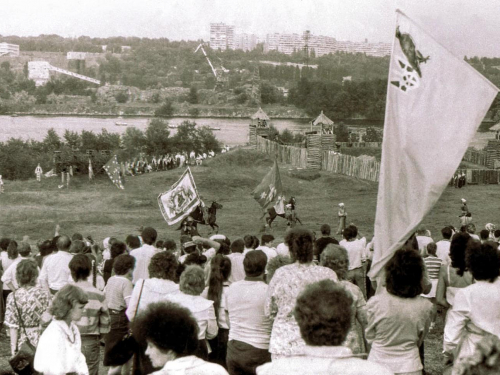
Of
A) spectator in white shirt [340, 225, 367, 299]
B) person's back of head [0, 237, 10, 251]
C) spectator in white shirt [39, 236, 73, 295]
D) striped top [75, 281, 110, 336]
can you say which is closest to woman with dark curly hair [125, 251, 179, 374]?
striped top [75, 281, 110, 336]

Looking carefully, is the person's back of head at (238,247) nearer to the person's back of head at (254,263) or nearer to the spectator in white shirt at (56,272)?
the spectator in white shirt at (56,272)

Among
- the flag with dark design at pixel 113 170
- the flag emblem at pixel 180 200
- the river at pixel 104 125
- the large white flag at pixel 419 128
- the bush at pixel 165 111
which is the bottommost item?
the river at pixel 104 125

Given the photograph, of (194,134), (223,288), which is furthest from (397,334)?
(194,134)

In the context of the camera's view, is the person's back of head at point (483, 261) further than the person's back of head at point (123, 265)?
No

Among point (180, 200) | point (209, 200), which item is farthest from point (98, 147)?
point (180, 200)

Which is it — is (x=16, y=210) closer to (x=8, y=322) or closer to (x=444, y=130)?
(x=8, y=322)

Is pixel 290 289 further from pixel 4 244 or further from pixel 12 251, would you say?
pixel 4 244

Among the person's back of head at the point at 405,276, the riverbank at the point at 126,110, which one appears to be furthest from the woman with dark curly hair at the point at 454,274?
the riverbank at the point at 126,110

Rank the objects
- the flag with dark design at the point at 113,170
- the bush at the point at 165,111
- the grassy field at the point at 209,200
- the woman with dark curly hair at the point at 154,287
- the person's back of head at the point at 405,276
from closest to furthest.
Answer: the person's back of head at the point at 405,276 < the woman with dark curly hair at the point at 154,287 < the grassy field at the point at 209,200 < the flag with dark design at the point at 113,170 < the bush at the point at 165,111

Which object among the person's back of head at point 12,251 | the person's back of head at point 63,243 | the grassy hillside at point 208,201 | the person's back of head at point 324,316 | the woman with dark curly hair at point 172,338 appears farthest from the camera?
the grassy hillside at point 208,201
